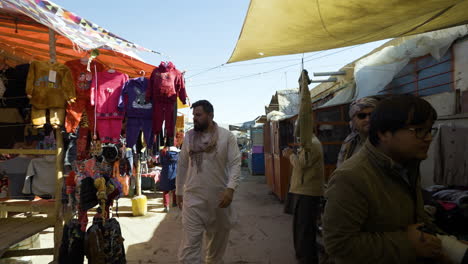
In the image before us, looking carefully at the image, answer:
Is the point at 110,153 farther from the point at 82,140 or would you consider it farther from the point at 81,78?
the point at 81,78

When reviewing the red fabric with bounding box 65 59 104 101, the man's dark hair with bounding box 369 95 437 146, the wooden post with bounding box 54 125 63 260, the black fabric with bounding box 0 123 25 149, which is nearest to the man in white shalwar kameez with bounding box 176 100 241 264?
the wooden post with bounding box 54 125 63 260

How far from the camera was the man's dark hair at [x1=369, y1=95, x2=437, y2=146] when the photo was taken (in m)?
1.21

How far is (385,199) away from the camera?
4.06ft

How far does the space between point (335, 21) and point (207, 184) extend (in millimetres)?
2296

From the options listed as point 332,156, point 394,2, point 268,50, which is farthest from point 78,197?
point 332,156

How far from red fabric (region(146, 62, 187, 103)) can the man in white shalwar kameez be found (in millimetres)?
914

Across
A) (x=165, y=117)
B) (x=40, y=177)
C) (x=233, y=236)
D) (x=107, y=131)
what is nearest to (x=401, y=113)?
(x=165, y=117)

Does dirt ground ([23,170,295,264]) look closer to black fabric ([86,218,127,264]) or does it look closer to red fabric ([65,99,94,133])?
A: black fabric ([86,218,127,264])

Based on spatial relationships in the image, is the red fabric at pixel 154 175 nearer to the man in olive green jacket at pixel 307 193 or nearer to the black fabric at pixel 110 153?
the black fabric at pixel 110 153

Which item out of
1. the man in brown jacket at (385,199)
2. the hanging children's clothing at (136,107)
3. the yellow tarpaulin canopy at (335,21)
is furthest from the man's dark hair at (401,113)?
the hanging children's clothing at (136,107)

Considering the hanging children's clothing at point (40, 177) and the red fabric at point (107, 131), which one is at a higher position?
the red fabric at point (107, 131)

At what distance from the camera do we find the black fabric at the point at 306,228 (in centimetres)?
367

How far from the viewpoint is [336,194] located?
49.5 inches

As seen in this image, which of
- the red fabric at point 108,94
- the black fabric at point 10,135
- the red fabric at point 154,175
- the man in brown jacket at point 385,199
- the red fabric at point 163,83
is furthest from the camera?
the red fabric at point 154,175
